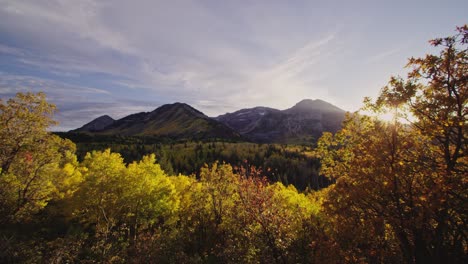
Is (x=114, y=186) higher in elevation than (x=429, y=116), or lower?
lower

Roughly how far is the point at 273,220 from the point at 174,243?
11.7 m

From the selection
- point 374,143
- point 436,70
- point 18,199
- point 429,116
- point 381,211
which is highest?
point 436,70

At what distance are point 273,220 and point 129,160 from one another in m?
160

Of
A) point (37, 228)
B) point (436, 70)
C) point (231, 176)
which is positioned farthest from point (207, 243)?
point (37, 228)

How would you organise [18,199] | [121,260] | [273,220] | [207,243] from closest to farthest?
[273,220] < [121,260] < [18,199] < [207,243]

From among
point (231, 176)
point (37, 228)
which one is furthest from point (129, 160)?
point (231, 176)

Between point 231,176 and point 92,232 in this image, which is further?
point 92,232

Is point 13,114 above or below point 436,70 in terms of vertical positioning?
below

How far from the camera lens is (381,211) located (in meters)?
12.6

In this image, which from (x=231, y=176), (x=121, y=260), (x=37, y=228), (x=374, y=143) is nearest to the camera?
(x=374, y=143)

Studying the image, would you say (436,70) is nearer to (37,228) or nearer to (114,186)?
(114,186)

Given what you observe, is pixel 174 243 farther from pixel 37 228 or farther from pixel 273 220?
pixel 37 228

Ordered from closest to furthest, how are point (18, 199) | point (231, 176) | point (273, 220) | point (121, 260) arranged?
point (273, 220) → point (121, 260) → point (18, 199) → point (231, 176)

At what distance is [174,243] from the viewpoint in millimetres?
22641
